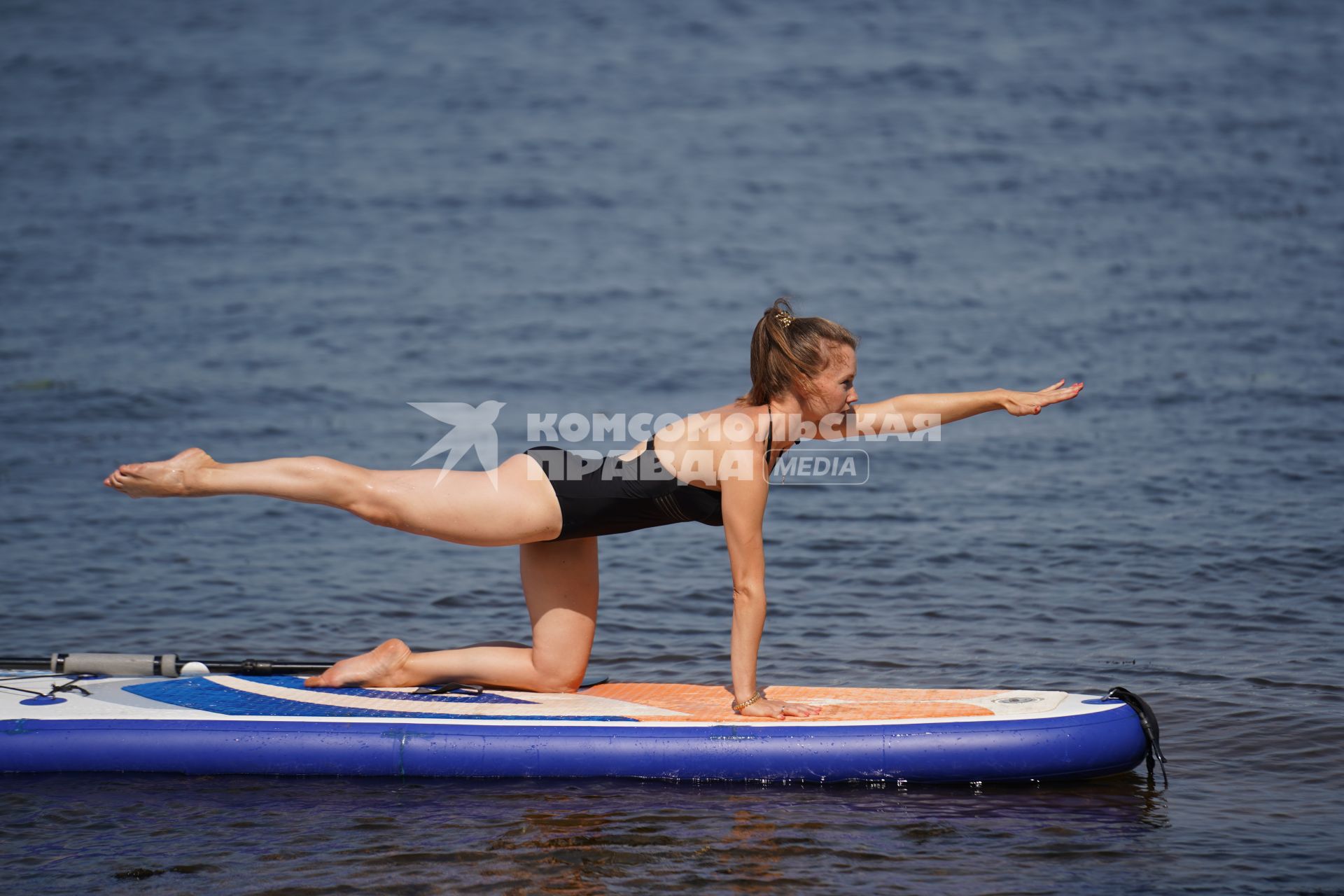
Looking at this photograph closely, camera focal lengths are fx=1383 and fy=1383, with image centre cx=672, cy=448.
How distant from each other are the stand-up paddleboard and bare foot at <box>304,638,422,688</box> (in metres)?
0.09

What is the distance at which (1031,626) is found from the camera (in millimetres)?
8141

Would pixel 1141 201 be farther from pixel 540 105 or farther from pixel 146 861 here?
pixel 146 861

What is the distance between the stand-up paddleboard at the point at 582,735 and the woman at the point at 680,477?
24cm

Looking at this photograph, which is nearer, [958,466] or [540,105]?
[958,466]

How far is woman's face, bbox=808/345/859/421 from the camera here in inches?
220

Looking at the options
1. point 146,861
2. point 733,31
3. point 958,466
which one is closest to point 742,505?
point 146,861

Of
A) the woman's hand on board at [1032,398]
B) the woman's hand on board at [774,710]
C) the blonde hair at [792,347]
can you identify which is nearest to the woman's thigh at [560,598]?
the woman's hand on board at [774,710]

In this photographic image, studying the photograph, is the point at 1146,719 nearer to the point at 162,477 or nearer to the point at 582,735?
the point at 582,735

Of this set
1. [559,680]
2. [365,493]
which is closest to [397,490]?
[365,493]

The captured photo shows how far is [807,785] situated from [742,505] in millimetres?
1212

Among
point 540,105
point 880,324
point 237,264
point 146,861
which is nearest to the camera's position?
point 146,861

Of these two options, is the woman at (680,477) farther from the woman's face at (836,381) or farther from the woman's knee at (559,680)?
the woman's knee at (559,680)

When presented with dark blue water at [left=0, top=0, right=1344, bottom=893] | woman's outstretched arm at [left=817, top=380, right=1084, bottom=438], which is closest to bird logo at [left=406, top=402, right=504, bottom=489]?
dark blue water at [left=0, top=0, right=1344, bottom=893]
